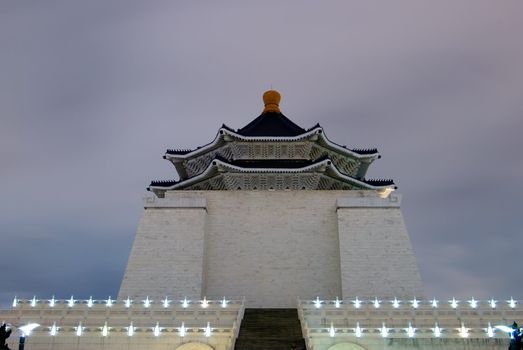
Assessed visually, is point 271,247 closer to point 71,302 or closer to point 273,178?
point 273,178

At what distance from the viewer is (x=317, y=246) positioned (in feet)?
87.6

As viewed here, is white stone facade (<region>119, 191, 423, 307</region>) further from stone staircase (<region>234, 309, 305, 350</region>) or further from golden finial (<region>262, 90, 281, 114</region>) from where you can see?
golden finial (<region>262, 90, 281, 114</region>)

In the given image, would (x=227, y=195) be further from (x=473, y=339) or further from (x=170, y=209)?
(x=473, y=339)

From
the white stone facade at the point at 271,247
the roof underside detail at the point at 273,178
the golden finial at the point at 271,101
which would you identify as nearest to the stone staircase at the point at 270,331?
the white stone facade at the point at 271,247

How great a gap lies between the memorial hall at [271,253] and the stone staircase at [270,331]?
7 cm

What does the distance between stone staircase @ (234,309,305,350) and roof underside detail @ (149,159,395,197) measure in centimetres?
781

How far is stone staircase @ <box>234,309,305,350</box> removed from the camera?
53.5 feet

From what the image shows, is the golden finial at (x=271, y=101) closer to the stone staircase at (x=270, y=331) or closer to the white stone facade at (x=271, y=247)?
the white stone facade at (x=271, y=247)

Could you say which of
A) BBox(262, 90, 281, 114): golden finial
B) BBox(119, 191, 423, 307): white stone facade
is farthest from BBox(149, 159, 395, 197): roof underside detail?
BBox(262, 90, 281, 114): golden finial

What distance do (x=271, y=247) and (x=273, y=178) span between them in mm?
3638

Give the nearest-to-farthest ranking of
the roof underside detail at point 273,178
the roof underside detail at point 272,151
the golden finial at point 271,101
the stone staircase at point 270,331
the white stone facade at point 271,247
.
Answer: the stone staircase at point 270,331 < the white stone facade at point 271,247 < the roof underside detail at point 273,178 < the roof underside detail at point 272,151 < the golden finial at point 271,101

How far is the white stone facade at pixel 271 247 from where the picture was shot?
24.6 meters

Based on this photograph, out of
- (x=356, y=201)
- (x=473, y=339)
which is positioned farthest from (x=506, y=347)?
(x=356, y=201)

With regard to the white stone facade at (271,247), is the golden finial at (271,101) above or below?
above
